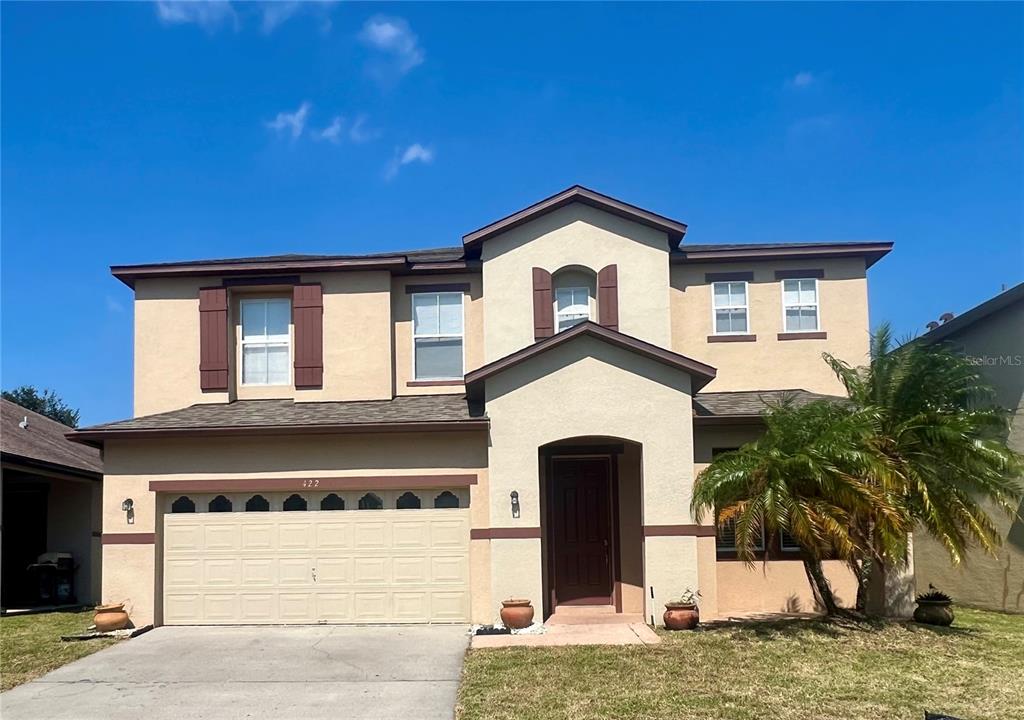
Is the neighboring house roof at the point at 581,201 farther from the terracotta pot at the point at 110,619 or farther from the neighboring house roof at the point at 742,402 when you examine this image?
the terracotta pot at the point at 110,619

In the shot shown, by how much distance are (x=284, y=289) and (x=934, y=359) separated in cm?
1138

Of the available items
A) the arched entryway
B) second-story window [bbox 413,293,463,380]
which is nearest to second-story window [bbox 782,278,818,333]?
the arched entryway

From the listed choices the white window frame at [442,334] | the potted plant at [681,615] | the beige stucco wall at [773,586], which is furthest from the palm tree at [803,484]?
the white window frame at [442,334]

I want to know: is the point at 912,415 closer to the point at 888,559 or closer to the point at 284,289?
the point at 888,559

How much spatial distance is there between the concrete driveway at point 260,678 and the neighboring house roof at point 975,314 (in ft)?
31.8

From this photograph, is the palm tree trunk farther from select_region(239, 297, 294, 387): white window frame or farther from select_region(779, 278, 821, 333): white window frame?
select_region(239, 297, 294, 387): white window frame

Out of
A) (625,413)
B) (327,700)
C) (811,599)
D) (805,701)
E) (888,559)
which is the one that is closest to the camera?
(805,701)

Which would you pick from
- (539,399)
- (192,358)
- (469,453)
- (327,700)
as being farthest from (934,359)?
(192,358)

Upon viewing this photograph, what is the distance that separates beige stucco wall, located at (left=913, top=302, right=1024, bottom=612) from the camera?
51.3 ft

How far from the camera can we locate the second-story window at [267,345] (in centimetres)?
Result: 1694

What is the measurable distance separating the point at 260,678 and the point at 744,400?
9.43 metres

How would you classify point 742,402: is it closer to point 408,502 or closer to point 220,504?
point 408,502

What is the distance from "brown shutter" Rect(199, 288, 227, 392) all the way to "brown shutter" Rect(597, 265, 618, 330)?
7071 millimetres

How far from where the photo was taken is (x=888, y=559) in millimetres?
12875
